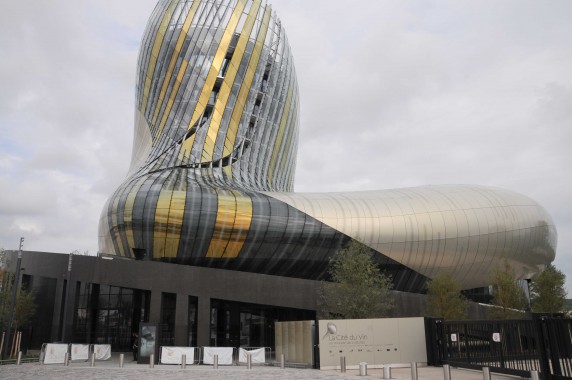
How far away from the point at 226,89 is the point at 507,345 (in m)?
34.4

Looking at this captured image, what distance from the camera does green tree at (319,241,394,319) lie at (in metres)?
27.7

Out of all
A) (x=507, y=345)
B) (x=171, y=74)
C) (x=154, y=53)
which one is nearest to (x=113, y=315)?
(x=171, y=74)

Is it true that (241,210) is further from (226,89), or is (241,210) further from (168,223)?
(226,89)

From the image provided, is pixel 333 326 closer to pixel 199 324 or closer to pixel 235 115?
pixel 199 324

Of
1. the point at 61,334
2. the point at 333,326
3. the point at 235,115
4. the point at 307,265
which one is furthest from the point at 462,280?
the point at 61,334

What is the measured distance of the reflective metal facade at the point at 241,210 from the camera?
33.8m

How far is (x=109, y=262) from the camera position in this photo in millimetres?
27484

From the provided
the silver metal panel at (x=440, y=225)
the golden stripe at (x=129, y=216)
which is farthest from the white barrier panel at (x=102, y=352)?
the silver metal panel at (x=440, y=225)

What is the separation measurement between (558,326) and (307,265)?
897 inches

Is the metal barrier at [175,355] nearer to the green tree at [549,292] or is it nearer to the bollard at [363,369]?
the bollard at [363,369]

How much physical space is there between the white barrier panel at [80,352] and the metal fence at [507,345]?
16.4 meters

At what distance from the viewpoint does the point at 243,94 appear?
152 feet

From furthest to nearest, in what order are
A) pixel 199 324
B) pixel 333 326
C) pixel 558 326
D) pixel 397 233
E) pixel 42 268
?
pixel 397 233, pixel 42 268, pixel 199 324, pixel 333 326, pixel 558 326

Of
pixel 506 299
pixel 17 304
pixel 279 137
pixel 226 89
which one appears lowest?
pixel 506 299
